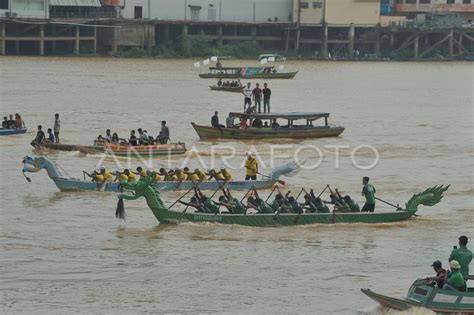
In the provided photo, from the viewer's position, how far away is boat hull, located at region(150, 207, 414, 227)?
1171 inches

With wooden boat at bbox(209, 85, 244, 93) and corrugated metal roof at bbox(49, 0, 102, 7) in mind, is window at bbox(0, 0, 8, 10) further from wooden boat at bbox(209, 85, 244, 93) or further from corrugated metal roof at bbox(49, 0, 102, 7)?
wooden boat at bbox(209, 85, 244, 93)

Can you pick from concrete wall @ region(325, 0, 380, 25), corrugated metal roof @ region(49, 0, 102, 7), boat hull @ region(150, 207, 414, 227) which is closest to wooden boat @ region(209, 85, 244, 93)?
corrugated metal roof @ region(49, 0, 102, 7)

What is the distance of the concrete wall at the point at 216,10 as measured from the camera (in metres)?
110

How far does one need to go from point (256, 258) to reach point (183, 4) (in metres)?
84.9

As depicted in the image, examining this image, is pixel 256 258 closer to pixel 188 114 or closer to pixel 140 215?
pixel 140 215

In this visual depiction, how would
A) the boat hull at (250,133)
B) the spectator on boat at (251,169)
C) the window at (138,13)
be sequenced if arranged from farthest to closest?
the window at (138,13) < the boat hull at (250,133) < the spectator on boat at (251,169)

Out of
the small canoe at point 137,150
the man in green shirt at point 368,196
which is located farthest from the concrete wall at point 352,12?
the man in green shirt at point 368,196

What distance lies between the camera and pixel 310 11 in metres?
115

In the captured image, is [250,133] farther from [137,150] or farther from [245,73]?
[245,73]

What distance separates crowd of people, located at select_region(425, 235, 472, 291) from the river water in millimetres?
1393

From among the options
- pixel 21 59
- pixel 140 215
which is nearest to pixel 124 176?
pixel 140 215

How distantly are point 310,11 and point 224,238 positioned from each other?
87.0 meters

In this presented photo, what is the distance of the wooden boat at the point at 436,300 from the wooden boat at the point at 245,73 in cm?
6353

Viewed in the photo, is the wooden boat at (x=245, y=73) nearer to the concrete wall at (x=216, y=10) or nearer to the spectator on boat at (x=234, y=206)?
the concrete wall at (x=216, y=10)
